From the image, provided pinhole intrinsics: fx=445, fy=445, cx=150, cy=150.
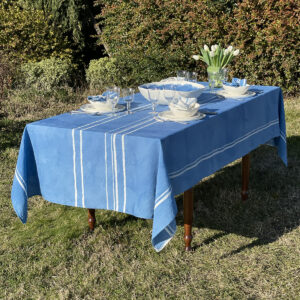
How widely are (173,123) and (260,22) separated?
527cm

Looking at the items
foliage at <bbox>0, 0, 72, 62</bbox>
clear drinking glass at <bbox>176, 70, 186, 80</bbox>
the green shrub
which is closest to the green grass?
clear drinking glass at <bbox>176, 70, 186, 80</bbox>

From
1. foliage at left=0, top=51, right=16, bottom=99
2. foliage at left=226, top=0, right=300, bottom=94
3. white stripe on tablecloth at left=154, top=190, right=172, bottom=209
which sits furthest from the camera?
foliage at left=0, top=51, right=16, bottom=99

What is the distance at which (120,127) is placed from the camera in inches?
105

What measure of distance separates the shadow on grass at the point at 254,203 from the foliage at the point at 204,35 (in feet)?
9.94

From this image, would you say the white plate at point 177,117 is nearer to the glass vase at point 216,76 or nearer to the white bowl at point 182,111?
the white bowl at point 182,111

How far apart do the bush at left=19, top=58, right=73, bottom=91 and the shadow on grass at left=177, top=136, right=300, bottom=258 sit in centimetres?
511

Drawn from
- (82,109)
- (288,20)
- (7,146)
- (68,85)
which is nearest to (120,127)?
(82,109)

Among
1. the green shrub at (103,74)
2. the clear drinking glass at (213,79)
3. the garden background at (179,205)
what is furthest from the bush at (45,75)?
the clear drinking glass at (213,79)

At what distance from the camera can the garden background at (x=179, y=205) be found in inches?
110

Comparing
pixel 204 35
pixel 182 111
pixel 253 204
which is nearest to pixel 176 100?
pixel 182 111

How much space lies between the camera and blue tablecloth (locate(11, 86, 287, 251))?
8.17 ft

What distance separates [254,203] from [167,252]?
1.13 m

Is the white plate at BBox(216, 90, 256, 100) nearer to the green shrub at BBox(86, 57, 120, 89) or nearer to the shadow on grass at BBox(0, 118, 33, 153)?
the shadow on grass at BBox(0, 118, 33, 153)

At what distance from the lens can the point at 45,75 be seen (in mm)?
8781
